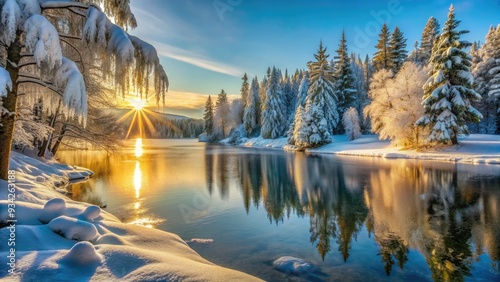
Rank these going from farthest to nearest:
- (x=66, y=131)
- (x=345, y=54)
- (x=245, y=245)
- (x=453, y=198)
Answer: (x=345, y=54) < (x=66, y=131) < (x=453, y=198) < (x=245, y=245)

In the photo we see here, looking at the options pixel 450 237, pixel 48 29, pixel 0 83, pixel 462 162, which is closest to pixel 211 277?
pixel 0 83

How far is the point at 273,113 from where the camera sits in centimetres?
5959

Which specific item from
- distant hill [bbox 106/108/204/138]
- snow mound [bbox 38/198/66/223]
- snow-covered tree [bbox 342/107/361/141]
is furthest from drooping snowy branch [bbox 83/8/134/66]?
distant hill [bbox 106/108/204/138]

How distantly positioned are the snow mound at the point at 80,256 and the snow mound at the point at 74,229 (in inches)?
42.5

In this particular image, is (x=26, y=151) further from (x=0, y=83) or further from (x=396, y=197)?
(x=396, y=197)

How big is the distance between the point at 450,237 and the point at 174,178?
601 inches

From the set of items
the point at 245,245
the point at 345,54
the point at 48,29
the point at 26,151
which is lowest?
the point at 245,245

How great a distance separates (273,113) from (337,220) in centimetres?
5139

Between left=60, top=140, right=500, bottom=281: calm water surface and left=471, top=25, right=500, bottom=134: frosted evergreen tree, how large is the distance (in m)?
28.0

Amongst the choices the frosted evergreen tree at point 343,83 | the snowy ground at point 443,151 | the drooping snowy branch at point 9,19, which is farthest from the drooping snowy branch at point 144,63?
the frosted evergreen tree at point 343,83

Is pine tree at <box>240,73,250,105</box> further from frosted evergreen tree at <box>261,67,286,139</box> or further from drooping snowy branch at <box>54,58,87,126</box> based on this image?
drooping snowy branch at <box>54,58,87,126</box>

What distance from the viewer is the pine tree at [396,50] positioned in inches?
1825

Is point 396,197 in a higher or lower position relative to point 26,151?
lower

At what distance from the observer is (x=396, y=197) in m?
11.9
